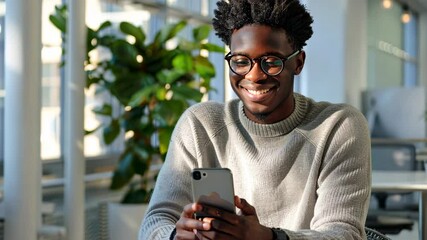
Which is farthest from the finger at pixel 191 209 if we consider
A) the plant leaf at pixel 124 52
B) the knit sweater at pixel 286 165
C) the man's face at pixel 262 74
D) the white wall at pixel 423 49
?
the white wall at pixel 423 49

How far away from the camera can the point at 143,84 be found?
15.6ft

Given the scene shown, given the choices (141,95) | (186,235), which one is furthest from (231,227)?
(141,95)

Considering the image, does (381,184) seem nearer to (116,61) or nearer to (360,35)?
(116,61)

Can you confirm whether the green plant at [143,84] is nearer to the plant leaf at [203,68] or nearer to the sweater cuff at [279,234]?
the plant leaf at [203,68]

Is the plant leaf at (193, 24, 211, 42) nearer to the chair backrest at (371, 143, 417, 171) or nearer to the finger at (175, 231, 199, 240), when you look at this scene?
the chair backrest at (371, 143, 417, 171)

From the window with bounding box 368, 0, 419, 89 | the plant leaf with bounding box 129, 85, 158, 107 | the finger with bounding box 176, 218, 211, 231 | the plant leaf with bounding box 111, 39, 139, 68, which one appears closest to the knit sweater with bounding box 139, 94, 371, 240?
the finger with bounding box 176, 218, 211, 231

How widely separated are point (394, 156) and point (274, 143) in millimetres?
3755

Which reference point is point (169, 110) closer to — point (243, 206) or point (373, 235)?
point (373, 235)

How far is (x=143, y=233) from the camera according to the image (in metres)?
1.70

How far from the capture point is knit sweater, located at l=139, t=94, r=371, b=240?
5.40ft

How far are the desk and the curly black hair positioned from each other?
178 cm

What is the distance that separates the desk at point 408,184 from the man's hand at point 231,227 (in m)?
2.01

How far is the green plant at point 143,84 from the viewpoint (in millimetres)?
4695

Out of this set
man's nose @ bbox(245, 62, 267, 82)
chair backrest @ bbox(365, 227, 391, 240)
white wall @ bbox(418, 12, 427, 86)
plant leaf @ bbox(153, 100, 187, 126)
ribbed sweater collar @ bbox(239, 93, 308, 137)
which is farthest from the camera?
white wall @ bbox(418, 12, 427, 86)
